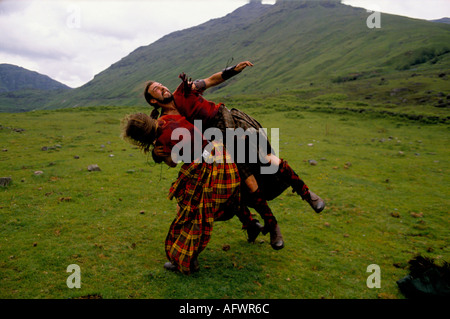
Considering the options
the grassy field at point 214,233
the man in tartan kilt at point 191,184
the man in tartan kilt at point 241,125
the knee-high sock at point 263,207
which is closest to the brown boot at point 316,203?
the man in tartan kilt at point 241,125

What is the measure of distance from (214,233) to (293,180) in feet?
7.07

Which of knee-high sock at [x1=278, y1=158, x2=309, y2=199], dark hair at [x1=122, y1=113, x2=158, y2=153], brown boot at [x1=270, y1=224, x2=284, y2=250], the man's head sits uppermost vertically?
the man's head

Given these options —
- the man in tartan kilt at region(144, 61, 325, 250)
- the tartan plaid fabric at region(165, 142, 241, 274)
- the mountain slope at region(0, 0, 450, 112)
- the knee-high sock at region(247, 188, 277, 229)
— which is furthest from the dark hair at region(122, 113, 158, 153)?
the mountain slope at region(0, 0, 450, 112)

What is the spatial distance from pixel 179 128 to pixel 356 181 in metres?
7.92

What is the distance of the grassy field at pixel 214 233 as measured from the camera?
404cm

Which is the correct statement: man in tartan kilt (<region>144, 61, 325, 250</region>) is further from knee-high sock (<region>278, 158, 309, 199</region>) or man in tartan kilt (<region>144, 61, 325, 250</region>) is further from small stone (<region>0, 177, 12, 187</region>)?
small stone (<region>0, 177, 12, 187</region>)

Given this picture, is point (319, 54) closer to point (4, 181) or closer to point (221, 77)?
point (221, 77)

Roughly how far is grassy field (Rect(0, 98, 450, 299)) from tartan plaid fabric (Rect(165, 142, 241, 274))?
39 centimetres

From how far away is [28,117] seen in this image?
2953cm

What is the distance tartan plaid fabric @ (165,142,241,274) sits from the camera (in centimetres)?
425

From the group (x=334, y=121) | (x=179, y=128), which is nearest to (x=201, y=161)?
(x=179, y=128)

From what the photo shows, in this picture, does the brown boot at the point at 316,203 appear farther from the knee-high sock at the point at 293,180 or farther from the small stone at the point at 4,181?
the small stone at the point at 4,181

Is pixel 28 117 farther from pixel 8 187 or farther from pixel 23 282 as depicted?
pixel 23 282

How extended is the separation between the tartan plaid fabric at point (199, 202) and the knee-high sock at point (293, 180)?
0.97m
